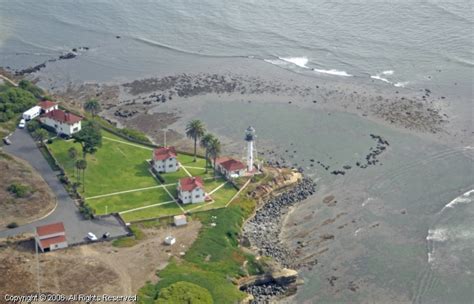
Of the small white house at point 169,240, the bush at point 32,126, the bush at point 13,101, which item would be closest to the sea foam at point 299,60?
the bush at point 13,101

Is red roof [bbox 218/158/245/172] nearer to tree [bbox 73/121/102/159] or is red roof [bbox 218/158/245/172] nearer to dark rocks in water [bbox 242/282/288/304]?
tree [bbox 73/121/102/159]

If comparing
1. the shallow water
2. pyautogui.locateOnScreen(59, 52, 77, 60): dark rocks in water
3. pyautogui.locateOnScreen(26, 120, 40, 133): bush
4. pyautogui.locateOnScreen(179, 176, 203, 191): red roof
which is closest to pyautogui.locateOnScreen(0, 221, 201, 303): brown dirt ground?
pyautogui.locateOnScreen(179, 176, 203, 191): red roof

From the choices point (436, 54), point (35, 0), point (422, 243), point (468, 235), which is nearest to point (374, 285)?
point (422, 243)

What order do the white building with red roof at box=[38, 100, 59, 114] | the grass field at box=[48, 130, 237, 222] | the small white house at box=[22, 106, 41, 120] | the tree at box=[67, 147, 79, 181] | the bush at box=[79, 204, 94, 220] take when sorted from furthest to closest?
the white building with red roof at box=[38, 100, 59, 114] < the small white house at box=[22, 106, 41, 120] < the tree at box=[67, 147, 79, 181] < the grass field at box=[48, 130, 237, 222] < the bush at box=[79, 204, 94, 220]

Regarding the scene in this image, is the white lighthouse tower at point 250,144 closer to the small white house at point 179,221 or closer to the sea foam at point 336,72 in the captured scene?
the small white house at point 179,221

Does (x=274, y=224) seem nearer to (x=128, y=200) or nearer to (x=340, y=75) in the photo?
(x=128, y=200)
